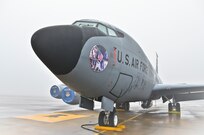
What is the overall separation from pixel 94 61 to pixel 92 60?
0.33ft

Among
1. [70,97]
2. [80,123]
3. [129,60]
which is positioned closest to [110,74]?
[129,60]

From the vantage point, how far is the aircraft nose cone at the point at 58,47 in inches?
248

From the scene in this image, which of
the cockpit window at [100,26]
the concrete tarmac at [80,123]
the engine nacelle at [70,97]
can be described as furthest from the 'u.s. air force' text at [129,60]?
the engine nacelle at [70,97]

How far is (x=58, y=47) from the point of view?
248 inches

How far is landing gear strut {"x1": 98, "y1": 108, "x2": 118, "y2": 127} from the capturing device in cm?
866

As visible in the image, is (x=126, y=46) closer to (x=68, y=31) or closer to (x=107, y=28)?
(x=107, y=28)

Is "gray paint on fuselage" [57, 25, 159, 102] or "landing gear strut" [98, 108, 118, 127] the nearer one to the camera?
"gray paint on fuselage" [57, 25, 159, 102]

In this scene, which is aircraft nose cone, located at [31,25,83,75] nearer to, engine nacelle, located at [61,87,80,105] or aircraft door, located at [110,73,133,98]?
aircraft door, located at [110,73,133,98]

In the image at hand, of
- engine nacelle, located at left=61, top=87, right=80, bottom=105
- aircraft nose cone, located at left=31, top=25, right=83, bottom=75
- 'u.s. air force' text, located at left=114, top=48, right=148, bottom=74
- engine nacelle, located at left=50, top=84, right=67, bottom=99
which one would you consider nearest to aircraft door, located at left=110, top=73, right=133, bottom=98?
→ 'u.s. air force' text, located at left=114, top=48, right=148, bottom=74

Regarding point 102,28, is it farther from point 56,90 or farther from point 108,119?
point 56,90

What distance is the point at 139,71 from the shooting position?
10328 millimetres

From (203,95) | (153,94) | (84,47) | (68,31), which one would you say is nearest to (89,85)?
(84,47)

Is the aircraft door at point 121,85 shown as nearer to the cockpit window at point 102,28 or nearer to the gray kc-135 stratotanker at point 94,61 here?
the gray kc-135 stratotanker at point 94,61

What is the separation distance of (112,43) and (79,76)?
1952 millimetres
